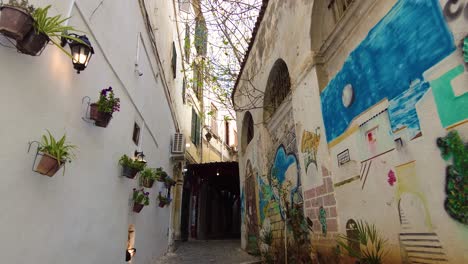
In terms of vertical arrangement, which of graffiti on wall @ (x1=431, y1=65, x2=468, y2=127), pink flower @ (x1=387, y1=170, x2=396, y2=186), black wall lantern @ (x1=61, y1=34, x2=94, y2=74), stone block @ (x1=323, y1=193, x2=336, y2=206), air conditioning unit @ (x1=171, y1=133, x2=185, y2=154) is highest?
air conditioning unit @ (x1=171, y1=133, x2=185, y2=154)

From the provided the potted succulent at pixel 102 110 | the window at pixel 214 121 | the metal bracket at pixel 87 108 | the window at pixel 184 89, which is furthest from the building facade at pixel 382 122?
the window at pixel 214 121

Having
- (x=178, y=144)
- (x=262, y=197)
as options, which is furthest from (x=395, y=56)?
(x=178, y=144)

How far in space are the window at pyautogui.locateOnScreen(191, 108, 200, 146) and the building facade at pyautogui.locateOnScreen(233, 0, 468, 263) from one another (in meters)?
10.2

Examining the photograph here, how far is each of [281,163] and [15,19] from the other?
5.20 metres

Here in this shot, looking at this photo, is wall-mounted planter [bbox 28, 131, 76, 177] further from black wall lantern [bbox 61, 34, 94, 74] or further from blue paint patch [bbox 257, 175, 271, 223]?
blue paint patch [bbox 257, 175, 271, 223]

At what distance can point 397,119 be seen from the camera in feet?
9.16

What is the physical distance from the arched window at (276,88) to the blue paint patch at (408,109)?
133 inches

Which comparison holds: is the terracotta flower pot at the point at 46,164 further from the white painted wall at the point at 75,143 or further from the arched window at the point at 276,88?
the arched window at the point at 276,88

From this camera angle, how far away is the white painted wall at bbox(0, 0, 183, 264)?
2316 mm

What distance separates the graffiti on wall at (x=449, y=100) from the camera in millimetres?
2136

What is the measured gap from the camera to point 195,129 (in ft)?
A: 52.7

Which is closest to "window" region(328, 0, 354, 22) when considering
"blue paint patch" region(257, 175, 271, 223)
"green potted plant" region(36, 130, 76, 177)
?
"green potted plant" region(36, 130, 76, 177)

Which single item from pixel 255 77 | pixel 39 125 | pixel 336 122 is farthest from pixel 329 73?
pixel 255 77

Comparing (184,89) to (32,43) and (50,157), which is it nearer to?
(50,157)
